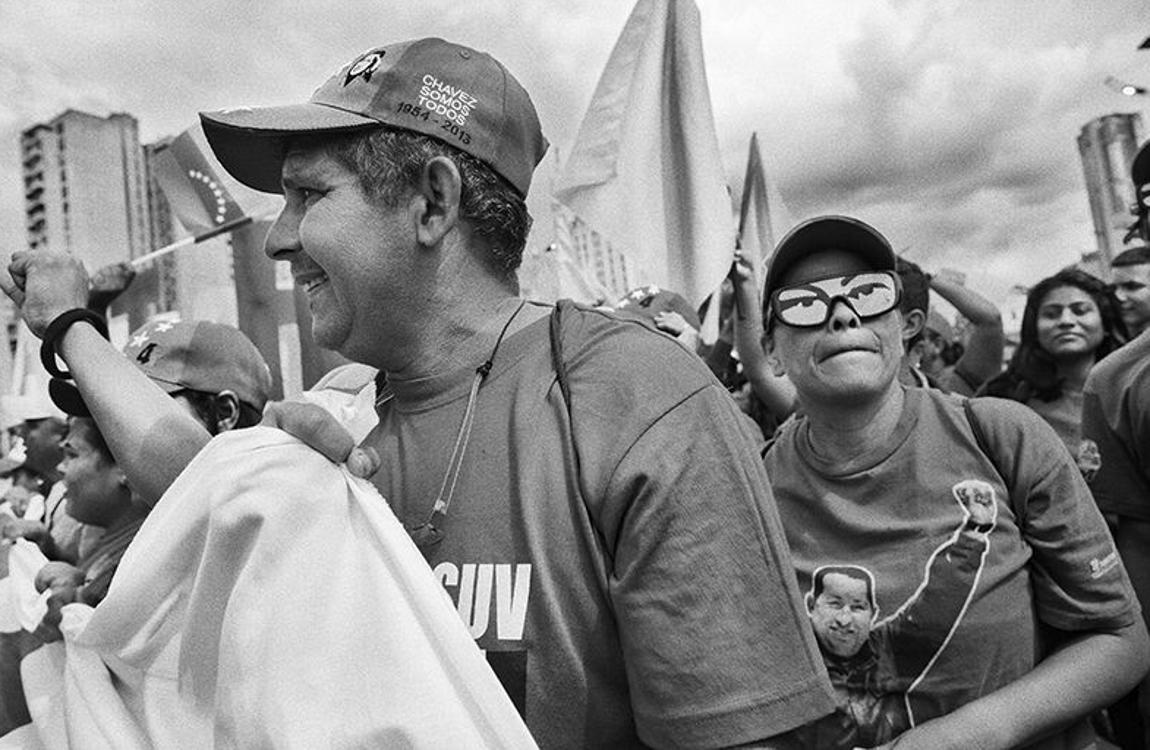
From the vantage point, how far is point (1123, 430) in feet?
9.04

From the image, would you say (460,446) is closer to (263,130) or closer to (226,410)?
(263,130)

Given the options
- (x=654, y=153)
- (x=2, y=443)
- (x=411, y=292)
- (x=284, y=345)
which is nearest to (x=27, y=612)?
(x=411, y=292)

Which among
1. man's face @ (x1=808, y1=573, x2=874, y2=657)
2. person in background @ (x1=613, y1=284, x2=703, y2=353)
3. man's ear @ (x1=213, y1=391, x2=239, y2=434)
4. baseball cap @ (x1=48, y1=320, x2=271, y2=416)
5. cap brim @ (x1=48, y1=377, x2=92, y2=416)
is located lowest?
man's face @ (x1=808, y1=573, x2=874, y2=657)

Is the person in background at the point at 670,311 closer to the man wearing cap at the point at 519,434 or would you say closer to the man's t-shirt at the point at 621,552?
the man wearing cap at the point at 519,434

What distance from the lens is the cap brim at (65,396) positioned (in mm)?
1951

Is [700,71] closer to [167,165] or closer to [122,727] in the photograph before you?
[167,165]

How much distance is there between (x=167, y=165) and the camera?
4.99 metres

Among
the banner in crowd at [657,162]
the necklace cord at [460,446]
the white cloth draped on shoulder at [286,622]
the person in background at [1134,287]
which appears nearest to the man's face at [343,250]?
the necklace cord at [460,446]

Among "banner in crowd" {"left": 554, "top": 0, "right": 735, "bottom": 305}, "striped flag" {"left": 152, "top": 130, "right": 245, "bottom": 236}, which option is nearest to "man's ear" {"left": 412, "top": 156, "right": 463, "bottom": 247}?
"banner in crowd" {"left": 554, "top": 0, "right": 735, "bottom": 305}

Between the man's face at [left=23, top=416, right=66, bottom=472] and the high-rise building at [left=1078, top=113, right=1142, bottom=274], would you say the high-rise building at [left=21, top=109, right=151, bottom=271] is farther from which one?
the high-rise building at [left=1078, top=113, right=1142, bottom=274]

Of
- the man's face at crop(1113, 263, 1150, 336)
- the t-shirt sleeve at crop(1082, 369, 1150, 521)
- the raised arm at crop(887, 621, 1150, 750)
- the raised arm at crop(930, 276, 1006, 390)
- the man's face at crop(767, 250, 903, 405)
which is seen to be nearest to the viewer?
the raised arm at crop(887, 621, 1150, 750)

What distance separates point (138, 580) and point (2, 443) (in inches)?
550

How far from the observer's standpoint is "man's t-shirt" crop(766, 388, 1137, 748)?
1.88 meters

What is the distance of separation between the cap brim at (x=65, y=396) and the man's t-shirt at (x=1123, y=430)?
2.67 metres
